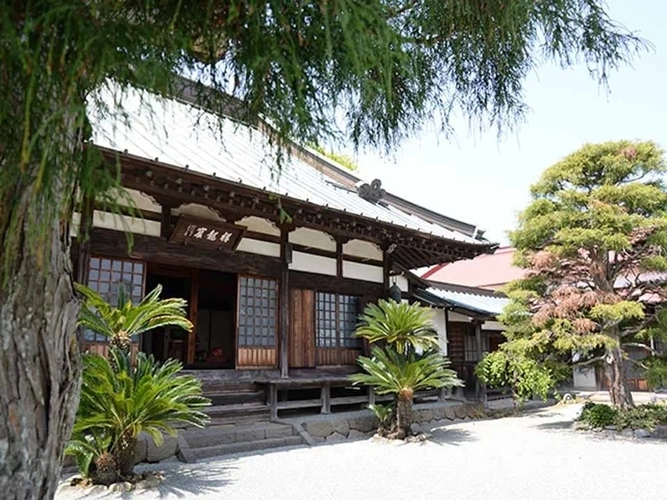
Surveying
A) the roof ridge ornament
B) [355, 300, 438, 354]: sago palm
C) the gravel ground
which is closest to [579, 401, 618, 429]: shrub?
the gravel ground

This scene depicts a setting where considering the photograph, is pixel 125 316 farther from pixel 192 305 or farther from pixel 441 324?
pixel 441 324

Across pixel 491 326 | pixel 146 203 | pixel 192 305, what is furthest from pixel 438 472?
pixel 491 326

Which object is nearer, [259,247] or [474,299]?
[259,247]

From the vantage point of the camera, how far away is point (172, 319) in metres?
4.91

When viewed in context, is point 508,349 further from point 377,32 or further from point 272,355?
point 377,32

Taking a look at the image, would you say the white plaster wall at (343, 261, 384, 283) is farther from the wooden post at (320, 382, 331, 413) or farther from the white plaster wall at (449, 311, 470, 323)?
the white plaster wall at (449, 311, 470, 323)

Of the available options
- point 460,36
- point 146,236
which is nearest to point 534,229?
point 146,236

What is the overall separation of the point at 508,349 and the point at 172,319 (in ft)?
18.4

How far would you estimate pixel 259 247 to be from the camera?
292 inches

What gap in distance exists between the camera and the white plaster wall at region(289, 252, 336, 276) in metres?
7.92

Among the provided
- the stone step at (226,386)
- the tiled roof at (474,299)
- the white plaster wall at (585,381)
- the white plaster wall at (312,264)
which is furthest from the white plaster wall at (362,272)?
the white plaster wall at (585,381)

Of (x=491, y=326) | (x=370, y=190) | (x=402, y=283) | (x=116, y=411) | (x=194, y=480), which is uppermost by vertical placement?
(x=370, y=190)

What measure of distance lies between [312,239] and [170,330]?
15.0 feet

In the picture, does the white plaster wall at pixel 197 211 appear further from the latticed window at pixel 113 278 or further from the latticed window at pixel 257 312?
the latticed window at pixel 257 312
